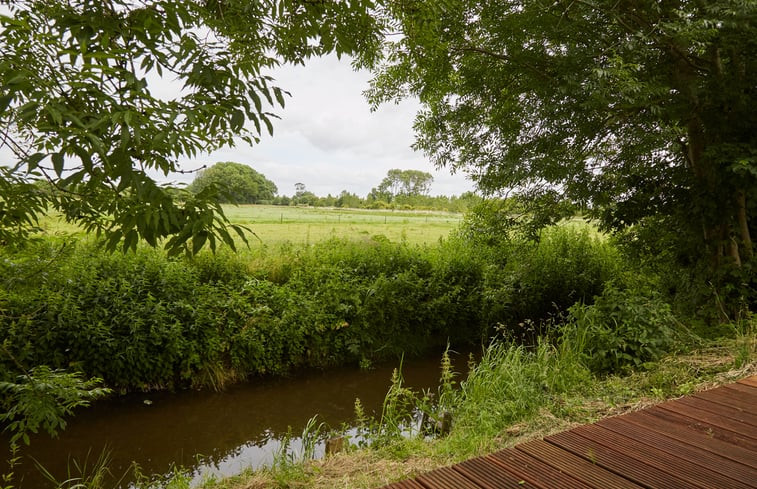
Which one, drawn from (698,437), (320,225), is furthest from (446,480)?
(320,225)

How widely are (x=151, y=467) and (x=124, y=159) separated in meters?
4.51

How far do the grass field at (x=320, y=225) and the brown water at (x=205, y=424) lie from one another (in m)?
2.75

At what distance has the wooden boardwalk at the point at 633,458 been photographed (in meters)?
1.53

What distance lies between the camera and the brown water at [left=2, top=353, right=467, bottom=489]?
14.7 feet

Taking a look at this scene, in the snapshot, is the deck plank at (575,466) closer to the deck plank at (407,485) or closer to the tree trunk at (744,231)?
the deck plank at (407,485)

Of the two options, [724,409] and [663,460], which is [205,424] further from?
[724,409]

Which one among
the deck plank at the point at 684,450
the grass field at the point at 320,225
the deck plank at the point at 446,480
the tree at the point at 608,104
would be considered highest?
the tree at the point at 608,104

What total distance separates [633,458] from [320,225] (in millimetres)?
9751

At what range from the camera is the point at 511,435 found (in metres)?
2.96

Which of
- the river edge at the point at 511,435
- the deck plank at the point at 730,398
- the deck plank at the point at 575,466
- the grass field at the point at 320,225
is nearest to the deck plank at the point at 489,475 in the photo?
the deck plank at the point at 575,466

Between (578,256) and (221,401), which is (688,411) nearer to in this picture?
(221,401)

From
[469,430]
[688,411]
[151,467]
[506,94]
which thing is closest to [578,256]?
[506,94]

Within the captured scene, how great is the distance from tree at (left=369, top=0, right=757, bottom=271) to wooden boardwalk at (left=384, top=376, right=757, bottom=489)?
298 centimetres

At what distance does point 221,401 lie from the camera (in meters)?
5.89
